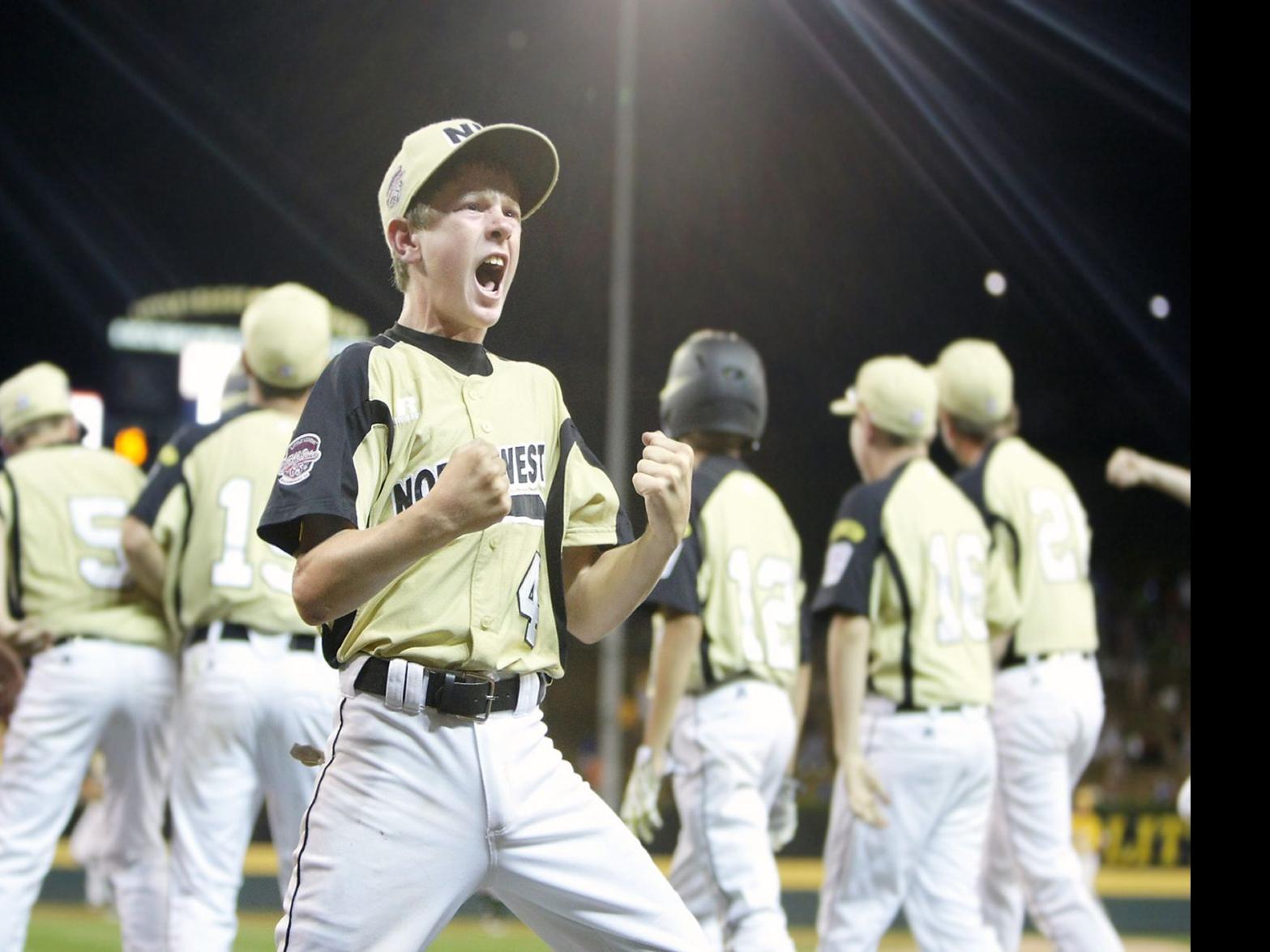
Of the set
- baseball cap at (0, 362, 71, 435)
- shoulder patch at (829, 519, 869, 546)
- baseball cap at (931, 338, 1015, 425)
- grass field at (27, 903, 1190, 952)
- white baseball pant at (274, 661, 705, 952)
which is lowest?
grass field at (27, 903, 1190, 952)

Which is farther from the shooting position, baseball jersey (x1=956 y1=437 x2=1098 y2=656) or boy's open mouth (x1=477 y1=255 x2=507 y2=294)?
baseball jersey (x1=956 y1=437 x2=1098 y2=656)

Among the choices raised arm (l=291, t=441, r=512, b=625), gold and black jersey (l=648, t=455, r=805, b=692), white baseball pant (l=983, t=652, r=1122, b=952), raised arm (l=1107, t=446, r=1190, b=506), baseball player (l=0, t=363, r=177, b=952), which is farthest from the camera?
raised arm (l=1107, t=446, r=1190, b=506)

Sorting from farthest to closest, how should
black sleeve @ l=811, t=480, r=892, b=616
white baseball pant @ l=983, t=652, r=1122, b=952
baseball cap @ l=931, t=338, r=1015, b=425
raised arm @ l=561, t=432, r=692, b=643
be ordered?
baseball cap @ l=931, t=338, r=1015, b=425 < white baseball pant @ l=983, t=652, r=1122, b=952 < black sleeve @ l=811, t=480, r=892, b=616 < raised arm @ l=561, t=432, r=692, b=643

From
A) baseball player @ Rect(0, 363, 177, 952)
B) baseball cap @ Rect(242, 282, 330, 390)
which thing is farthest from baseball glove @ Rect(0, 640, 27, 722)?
baseball cap @ Rect(242, 282, 330, 390)

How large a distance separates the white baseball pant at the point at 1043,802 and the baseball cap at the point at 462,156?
125 inches

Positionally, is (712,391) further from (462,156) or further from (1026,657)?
(462,156)

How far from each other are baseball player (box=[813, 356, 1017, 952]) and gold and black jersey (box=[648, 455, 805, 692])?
15 cm

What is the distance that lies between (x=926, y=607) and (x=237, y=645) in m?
2.08

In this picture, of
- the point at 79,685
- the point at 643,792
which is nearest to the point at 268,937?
the point at 79,685

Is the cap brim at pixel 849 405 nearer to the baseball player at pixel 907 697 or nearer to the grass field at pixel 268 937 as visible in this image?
the baseball player at pixel 907 697

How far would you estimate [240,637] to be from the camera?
3994 mm

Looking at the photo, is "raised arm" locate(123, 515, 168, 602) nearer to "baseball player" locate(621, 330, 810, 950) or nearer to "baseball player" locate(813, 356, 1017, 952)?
"baseball player" locate(621, 330, 810, 950)

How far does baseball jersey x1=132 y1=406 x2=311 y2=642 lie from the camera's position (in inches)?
157

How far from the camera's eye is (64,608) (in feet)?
14.6
